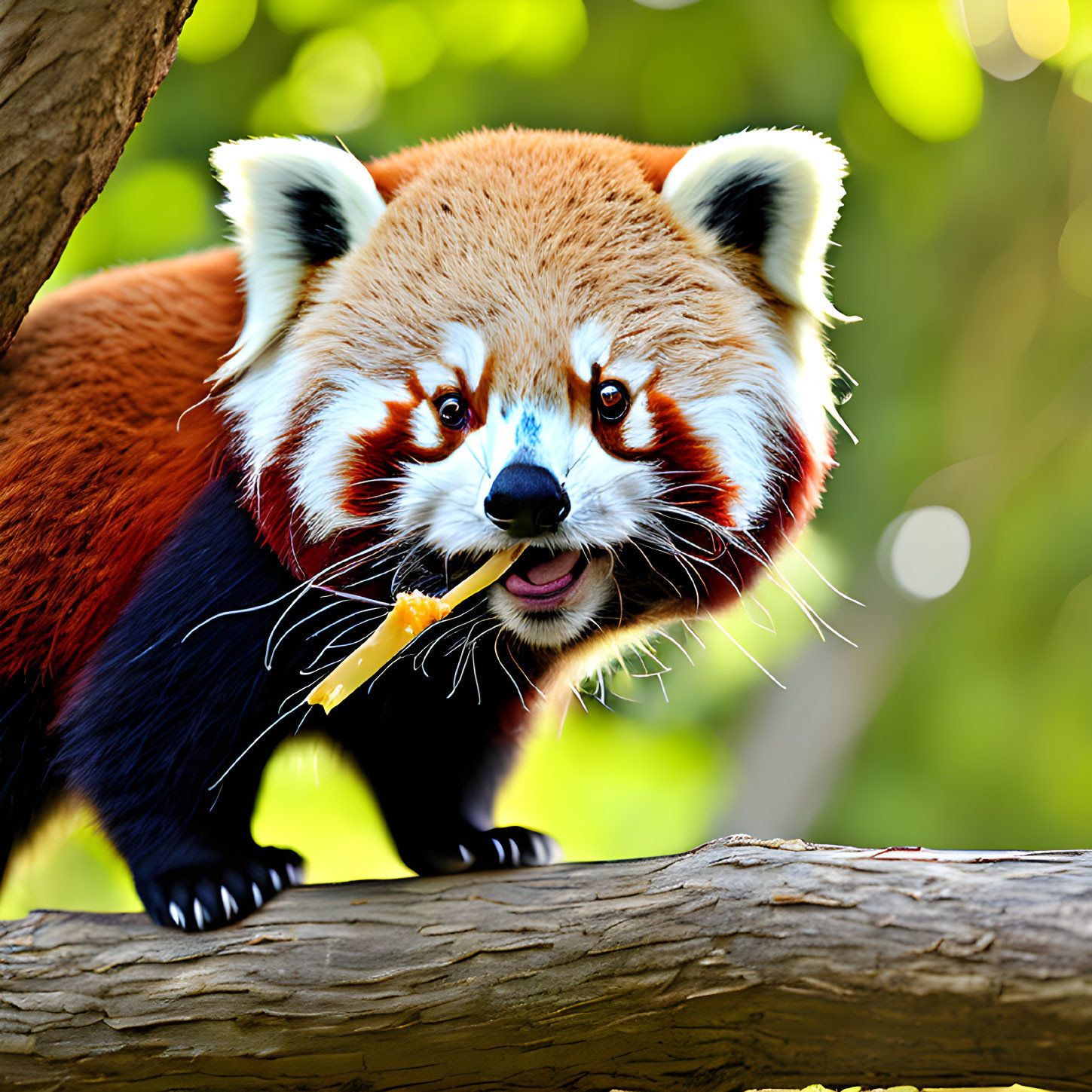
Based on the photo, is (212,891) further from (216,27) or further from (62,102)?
(216,27)

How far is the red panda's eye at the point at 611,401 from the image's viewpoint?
5.13ft

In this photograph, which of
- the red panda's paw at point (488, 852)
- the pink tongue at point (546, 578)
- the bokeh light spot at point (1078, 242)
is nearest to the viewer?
the pink tongue at point (546, 578)

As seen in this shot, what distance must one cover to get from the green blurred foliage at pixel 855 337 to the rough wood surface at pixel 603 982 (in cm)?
38

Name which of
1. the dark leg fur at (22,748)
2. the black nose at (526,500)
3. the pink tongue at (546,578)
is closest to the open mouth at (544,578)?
the pink tongue at (546,578)

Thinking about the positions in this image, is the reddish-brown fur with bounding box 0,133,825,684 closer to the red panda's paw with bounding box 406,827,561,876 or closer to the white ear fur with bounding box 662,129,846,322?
the white ear fur with bounding box 662,129,846,322

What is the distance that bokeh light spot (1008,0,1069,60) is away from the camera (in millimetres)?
3707

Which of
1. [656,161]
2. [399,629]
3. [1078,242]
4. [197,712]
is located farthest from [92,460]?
[1078,242]

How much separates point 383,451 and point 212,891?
74cm

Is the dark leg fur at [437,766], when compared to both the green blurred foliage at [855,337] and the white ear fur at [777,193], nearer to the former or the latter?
the green blurred foliage at [855,337]

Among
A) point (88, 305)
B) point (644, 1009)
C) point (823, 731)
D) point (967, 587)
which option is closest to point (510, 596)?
point (644, 1009)

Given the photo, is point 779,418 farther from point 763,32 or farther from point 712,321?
point 763,32

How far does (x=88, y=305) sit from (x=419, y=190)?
0.67 m

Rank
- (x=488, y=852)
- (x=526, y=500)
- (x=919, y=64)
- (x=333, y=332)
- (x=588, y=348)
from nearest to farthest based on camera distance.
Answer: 1. (x=526, y=500)
2. (x=588, y=348)
3. (x=333, y=332)
4. (x=488, y=852)
5. (x=919, y=64)

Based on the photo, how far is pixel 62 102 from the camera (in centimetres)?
162
